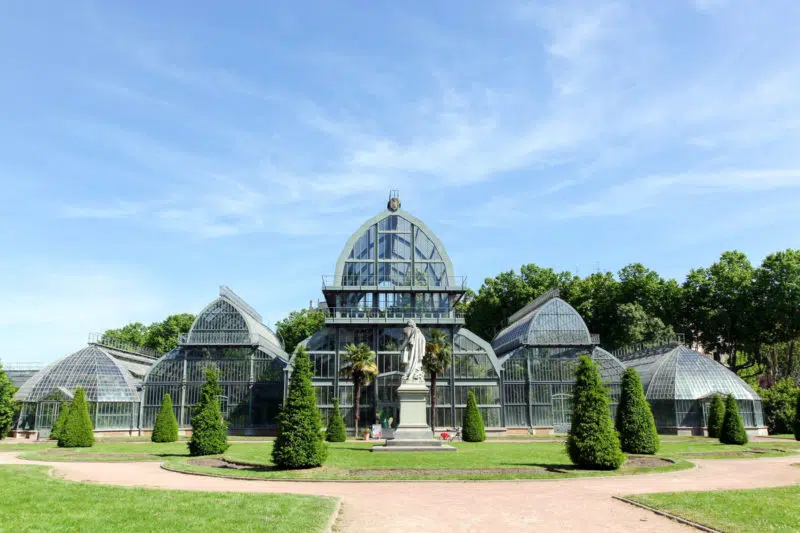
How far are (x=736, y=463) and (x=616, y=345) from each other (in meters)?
51.6

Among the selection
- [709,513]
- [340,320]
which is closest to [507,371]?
[340,320]

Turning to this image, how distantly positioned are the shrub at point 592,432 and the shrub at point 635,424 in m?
6.79

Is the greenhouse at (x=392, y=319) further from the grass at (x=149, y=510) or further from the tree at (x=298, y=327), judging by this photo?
the grass at (x=149, y=510)

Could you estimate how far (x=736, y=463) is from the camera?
30.0 meters

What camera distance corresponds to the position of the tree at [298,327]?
8844 cm

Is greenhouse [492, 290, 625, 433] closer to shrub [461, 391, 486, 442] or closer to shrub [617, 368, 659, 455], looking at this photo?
shrub [461, 391, 486, 442]

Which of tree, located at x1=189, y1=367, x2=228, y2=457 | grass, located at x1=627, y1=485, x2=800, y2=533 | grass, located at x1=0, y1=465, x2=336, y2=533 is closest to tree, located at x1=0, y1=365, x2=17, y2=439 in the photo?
tree, located at x1=189, y1=367, x2=228, y2=457

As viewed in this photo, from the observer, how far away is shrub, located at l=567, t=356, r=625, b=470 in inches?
984

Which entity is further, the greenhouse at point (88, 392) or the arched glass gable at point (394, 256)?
the arched glass gable at point (394, 256)

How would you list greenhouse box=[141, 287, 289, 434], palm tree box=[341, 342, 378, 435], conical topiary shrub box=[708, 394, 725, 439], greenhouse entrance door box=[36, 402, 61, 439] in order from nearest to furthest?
1. conical topiary shrub box=[708, 394, 725, 439]
2. palm tree box=[341, 342, 378, 435]
3. greenhouse entrance door box=[36, 402, 61, 439]
4. greenhouse box=[141, 287, 289, 434]

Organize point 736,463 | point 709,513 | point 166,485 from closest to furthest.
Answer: point 709,513, point 166,485, point 736,463

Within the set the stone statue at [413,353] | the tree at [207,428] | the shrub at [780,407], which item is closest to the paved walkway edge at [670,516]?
the stone statue at [413,353]

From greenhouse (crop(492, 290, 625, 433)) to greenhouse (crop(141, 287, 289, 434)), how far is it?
22650mm

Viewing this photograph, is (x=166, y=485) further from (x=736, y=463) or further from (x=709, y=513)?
(x=736, y=463)
